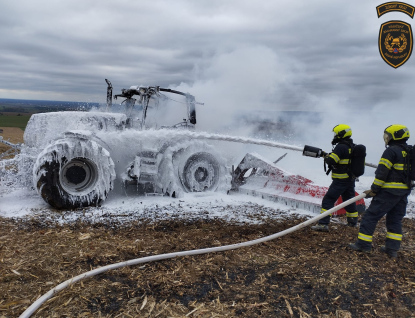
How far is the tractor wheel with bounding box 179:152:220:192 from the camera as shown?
27.3 feet

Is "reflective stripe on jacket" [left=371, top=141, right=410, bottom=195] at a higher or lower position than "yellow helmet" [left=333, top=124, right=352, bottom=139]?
lower

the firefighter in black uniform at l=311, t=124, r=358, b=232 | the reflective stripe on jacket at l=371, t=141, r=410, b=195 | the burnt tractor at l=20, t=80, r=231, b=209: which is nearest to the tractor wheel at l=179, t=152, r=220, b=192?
the burnt tractor at l=20, t=80, r=231, b=209

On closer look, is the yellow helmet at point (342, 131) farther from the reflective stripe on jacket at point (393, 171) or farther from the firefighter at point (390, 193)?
the reflective stripe on jacket at point (393, 171)

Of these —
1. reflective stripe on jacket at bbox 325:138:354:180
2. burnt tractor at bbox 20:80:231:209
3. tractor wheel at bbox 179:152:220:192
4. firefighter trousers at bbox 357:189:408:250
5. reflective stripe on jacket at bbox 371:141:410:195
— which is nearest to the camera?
reflective stripe on jacket at bbox 371:141:410:195

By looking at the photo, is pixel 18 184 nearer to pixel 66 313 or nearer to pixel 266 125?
pixel 66 313

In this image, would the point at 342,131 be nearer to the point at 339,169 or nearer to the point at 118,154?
the point at 339,169

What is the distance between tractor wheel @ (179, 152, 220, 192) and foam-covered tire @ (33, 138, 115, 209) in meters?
1.85

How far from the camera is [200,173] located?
8500mm

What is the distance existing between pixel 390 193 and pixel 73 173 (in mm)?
5557

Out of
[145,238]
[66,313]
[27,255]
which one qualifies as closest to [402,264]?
[145,238]

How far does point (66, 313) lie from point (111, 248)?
1.60m

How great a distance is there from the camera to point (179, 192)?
801cm

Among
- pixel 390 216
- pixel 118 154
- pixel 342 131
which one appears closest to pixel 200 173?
pixel 118 154

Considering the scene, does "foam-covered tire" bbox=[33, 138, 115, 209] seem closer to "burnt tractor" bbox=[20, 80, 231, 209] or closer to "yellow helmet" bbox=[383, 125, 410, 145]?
"burnt tractor" bbox=[20, 80, 231, 209]
